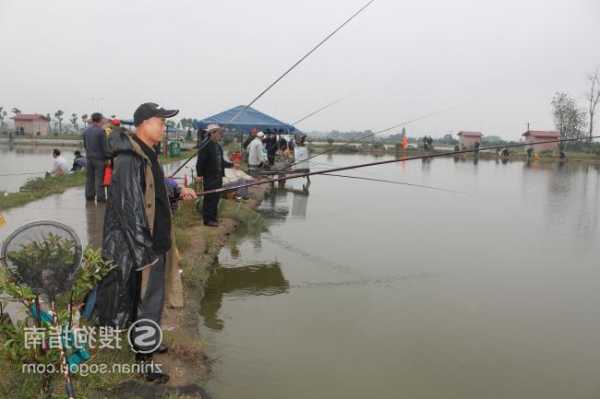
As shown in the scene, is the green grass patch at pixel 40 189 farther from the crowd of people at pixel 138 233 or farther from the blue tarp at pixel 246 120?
the crowd of people at pixel 138 233

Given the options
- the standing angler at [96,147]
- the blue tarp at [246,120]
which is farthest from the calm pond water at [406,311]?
the blue tarp at [246,120]

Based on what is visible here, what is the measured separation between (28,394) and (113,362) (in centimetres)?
61

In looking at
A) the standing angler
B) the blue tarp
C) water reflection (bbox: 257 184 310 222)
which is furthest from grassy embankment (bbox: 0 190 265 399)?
the blue tarp

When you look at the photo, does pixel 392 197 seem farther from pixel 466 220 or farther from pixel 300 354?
pixel 300 354

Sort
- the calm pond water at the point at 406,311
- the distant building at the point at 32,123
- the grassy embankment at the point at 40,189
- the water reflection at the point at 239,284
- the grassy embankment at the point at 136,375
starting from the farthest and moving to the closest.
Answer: the distant building at the point at 32,123 < the grassy embankment at the point at 40,189 < the water reflection at the point at 239,284 < the calm pond water at the point at 406,311 < the grassy embankment at the point at 136,375

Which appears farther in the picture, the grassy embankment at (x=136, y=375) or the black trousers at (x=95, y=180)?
the black trousers at (x=95, y=180)

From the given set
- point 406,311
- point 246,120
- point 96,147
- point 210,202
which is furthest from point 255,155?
point 406,311

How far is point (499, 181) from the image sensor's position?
19438 millimetres

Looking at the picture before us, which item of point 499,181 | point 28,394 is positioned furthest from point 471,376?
point 499,181

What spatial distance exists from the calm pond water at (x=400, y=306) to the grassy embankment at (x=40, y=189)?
0.46 m

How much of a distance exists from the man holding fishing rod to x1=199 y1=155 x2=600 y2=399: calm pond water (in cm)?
73

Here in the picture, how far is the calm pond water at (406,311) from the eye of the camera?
3850 mm

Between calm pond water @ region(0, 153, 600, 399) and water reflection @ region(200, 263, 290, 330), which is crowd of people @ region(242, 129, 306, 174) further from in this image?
water reflection @ region(200, 263, 290, 330)

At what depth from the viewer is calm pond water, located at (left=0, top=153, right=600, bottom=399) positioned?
386cm
